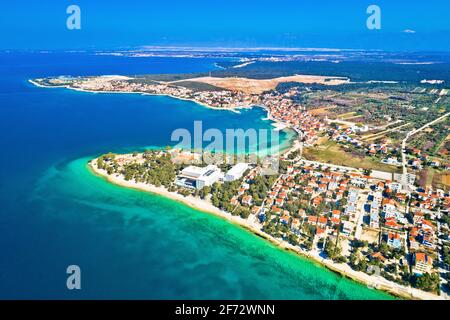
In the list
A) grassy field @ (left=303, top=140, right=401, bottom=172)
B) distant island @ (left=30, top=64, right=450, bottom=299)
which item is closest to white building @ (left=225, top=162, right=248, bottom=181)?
distant island @ (left=30, top=64, right=450, bottom=299)

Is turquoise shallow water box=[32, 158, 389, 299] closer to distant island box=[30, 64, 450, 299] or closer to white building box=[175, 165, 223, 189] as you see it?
distant island box=[30, 64, 450, 299]

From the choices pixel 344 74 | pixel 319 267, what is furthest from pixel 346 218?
pixel 344 74

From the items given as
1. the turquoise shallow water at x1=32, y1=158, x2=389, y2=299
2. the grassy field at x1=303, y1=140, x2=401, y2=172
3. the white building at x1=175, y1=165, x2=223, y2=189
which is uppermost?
the grassy field at x1=303, y1=140, x2=401, y2=172

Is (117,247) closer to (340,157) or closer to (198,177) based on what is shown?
(198,177)

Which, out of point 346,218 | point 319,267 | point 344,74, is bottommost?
point 319,267

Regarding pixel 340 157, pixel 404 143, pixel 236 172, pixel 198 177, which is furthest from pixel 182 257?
pixel 404 143

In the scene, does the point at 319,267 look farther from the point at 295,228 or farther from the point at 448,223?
the point at 448,223
